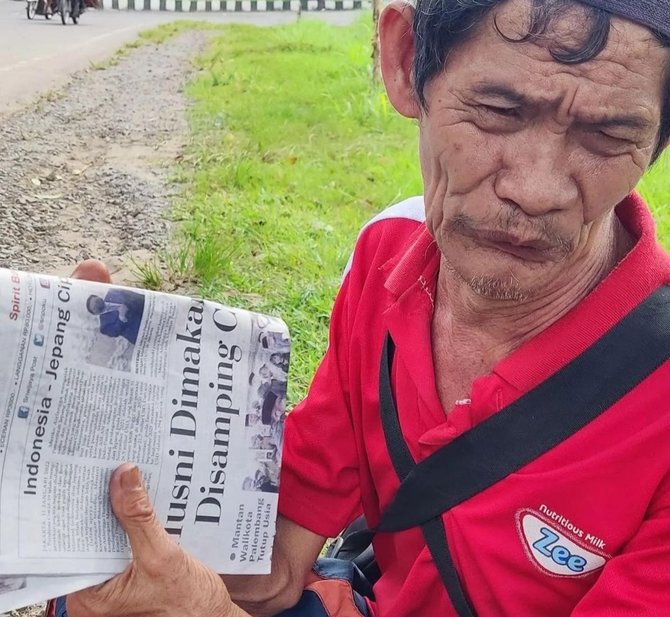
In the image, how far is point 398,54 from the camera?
4.27ft

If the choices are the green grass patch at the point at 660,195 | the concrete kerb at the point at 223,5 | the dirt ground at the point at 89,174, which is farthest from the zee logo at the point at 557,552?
the concrete kerb at the point at 223,5

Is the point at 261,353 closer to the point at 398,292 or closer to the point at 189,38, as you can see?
the point at 398,292

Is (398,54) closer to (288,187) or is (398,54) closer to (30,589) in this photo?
(30,589)

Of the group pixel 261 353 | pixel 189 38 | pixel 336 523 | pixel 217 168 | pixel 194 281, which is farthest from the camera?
pixel 189 38

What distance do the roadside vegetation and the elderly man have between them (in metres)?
1.56

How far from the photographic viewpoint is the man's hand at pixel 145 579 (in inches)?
43.9

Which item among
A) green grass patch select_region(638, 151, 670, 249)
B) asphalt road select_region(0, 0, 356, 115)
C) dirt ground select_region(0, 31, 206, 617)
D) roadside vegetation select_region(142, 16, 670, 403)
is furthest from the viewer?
asphalt road select_region(0, 0, 356, 115)

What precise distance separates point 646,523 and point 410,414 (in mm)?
420

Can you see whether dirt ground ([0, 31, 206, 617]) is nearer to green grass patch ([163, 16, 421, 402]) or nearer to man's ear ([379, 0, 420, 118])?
green grass patch ([163, 16, 421, 402])

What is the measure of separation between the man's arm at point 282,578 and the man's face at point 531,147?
636mm

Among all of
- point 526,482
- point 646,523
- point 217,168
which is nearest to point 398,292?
point 526,482

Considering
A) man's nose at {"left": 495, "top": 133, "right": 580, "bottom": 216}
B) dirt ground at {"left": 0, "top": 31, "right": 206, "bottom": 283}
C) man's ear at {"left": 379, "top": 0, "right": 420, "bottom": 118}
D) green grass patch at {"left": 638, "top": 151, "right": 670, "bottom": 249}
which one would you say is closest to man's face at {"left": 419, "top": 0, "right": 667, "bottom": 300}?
man's nose at {"left": 495, "top": 133, "right": 580, "bottom": 216}

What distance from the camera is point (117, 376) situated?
3.77 feet

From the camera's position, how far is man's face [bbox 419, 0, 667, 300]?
3.34 feet
